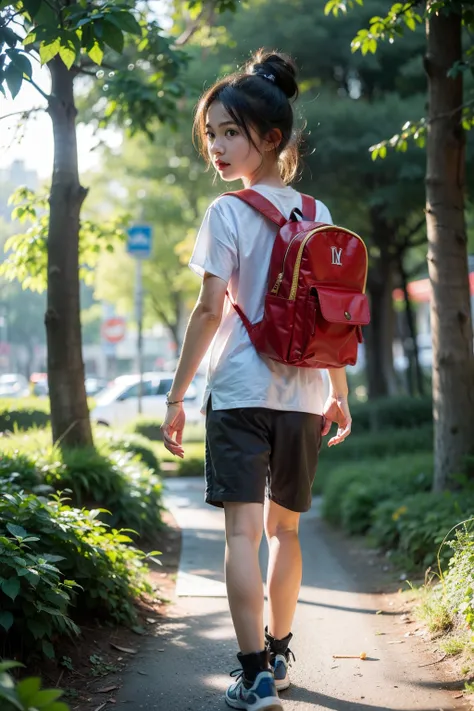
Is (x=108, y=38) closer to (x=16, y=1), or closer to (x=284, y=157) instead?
(x=16, y=1)

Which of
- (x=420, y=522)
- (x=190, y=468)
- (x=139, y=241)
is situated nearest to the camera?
(x=420, y=522)

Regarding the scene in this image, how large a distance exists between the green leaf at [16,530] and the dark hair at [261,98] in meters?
1.65

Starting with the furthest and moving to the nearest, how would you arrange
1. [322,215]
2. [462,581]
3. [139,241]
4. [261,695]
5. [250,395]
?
1. [139,241]
2. [462,581]
3. [322,215]
4. [250,395]
5. [261,695]

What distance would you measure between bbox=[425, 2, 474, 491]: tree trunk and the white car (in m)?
12.5

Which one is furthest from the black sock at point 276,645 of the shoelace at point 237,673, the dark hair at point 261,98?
the dark hair at point 261,98

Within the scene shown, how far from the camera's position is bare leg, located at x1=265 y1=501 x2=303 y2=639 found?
11.3 ft

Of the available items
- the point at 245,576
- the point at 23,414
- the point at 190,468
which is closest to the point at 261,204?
the point at 245,576

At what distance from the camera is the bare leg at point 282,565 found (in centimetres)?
345

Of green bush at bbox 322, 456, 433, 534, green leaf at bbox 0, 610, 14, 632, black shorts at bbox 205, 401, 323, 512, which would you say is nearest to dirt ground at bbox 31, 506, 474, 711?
green leaf at bbox 0, 610, 14, 632

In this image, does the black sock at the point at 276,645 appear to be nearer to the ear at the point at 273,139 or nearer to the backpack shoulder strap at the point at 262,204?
the backpack shoulder strap at the point at 262,204

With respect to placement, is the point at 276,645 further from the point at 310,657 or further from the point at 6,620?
the point at 6,620

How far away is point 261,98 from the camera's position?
338 cm

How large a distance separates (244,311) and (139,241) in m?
11.9

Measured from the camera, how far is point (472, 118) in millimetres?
6602
